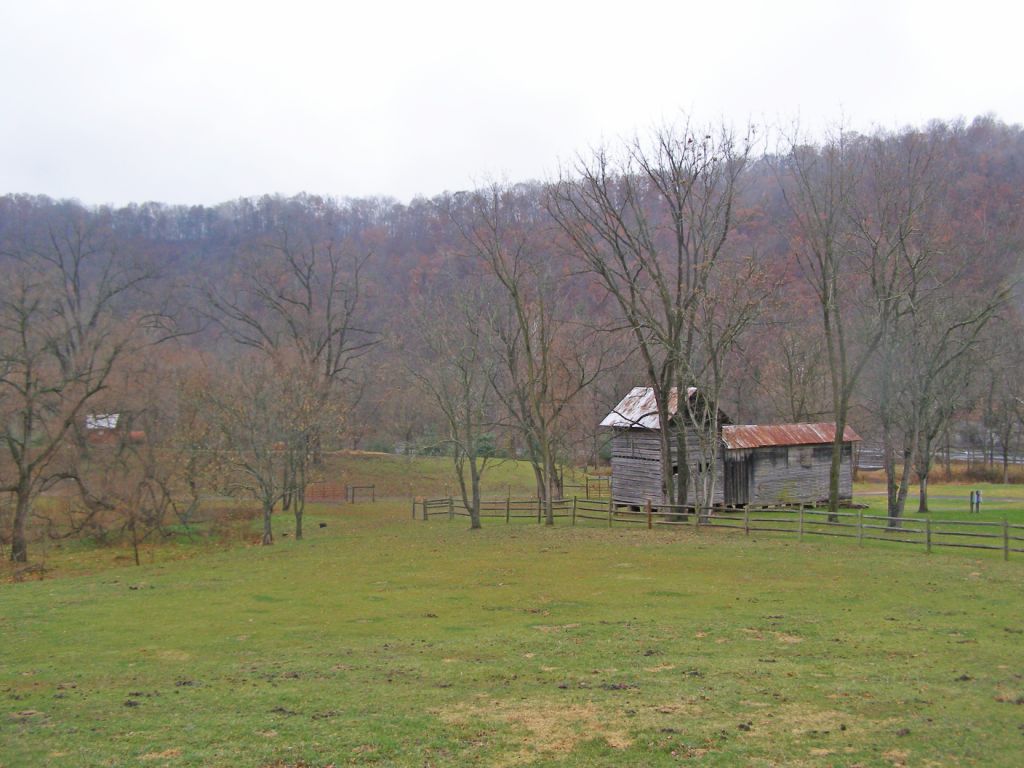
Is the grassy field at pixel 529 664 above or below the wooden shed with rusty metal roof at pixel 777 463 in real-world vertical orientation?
below

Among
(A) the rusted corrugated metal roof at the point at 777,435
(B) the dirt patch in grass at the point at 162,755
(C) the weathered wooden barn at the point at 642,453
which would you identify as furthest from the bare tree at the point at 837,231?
(B) the dirt patch in grass at the point at 162,755

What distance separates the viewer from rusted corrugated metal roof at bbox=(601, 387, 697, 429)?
38.6 m

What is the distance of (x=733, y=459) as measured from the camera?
3881cm

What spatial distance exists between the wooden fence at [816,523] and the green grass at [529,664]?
3.76ft

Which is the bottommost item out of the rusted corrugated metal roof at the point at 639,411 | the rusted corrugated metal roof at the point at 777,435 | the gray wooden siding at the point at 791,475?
the gray wooden siding at the point at 791,475

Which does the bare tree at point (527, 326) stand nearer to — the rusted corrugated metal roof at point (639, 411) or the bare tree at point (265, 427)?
the rusted corrugated metal roof at point (639, 411)

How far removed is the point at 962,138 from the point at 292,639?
187ft

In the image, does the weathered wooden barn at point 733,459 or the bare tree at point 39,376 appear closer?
the bare tree at point 39,376

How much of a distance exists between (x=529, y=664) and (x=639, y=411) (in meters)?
27.9

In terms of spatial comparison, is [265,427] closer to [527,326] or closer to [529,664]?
[527,326]

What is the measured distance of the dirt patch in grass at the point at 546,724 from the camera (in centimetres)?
885

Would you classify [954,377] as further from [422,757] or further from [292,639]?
[422,757]

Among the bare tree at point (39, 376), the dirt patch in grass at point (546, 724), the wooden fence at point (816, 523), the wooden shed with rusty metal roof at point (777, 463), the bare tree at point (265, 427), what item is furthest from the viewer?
the wooden shed with rusty metal roof at point (777, 463)

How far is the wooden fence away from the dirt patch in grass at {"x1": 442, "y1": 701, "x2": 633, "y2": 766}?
54.6ft
